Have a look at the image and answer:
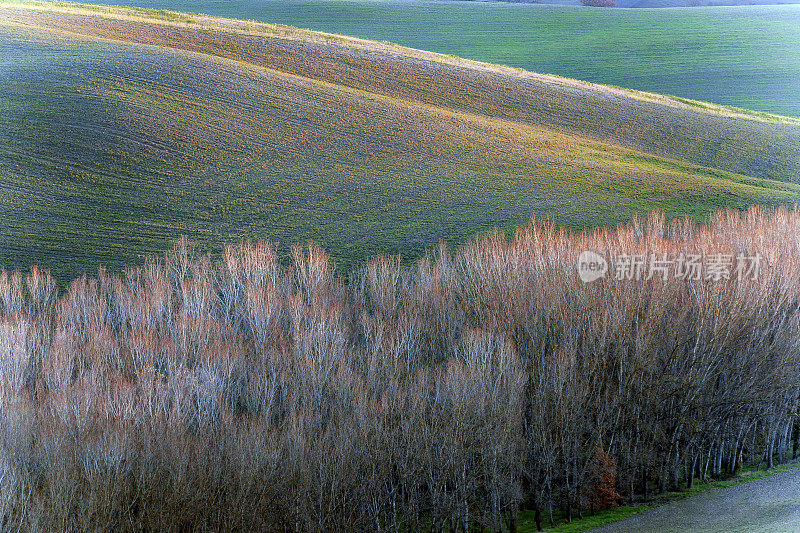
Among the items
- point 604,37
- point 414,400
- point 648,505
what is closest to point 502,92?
point 604,37

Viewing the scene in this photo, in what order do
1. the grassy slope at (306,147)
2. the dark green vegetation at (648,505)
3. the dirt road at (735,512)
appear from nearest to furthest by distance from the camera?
the dirt road at (735,512)
the dark green vegetation at (648,505)
the grassy slope at (306,147)

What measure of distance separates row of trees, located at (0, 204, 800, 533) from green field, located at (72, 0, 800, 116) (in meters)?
97.6

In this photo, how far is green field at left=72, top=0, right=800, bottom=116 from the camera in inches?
5020

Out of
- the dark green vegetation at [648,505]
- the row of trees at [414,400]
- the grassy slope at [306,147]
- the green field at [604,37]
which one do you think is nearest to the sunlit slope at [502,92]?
the grassy slope at [306,147]

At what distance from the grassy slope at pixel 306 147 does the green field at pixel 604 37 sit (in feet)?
81.2

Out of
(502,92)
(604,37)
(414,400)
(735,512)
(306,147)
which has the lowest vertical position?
(735,512)

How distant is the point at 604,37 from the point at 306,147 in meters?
97.5

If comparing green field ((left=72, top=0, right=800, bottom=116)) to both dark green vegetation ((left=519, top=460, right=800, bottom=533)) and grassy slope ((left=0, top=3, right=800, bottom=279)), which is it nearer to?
grassy slope ((left=0, top=3, right=800, bottom=279))

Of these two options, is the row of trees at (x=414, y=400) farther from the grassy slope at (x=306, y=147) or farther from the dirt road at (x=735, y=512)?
the grassy slope at (x=306, y=147)

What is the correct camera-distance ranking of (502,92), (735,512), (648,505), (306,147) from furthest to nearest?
(502,92)
(306,147)
(648,505)
(735,512)

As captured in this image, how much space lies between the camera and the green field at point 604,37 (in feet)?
418

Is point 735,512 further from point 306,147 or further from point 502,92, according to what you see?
point 502,92

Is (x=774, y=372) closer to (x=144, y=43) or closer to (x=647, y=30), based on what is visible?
(x=144, y=43)

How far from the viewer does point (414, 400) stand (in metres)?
28.2
